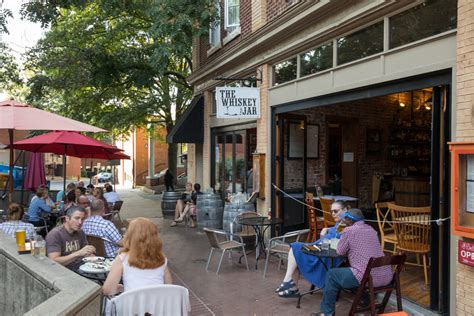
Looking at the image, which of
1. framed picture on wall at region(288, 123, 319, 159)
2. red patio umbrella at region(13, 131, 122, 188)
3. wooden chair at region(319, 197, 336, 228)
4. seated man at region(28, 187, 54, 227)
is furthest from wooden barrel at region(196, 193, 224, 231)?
seated man at region(28, 187, 54, 227)

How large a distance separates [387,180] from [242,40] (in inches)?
196

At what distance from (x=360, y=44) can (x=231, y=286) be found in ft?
13.4

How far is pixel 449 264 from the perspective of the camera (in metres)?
4.75

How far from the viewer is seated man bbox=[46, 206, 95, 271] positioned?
14.6 feet

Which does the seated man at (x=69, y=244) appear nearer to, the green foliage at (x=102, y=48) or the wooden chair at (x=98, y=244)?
the wooden chair at (x=98, y=244)

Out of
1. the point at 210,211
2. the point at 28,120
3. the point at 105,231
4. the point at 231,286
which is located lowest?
the point at 231,286

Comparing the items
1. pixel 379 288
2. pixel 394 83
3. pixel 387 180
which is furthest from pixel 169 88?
pixel 379 288

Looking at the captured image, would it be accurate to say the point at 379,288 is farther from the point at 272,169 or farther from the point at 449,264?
the point at 272,169

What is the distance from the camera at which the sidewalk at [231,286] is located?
17.5 ft

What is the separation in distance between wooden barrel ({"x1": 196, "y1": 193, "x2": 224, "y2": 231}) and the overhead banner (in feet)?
8.58

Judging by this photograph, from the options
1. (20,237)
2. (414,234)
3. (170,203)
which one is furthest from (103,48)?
(414,234)

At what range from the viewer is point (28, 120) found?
19.5ft

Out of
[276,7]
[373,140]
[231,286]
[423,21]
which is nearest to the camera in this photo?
[423,21]

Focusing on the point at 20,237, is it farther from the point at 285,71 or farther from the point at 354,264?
the point at 285,71
